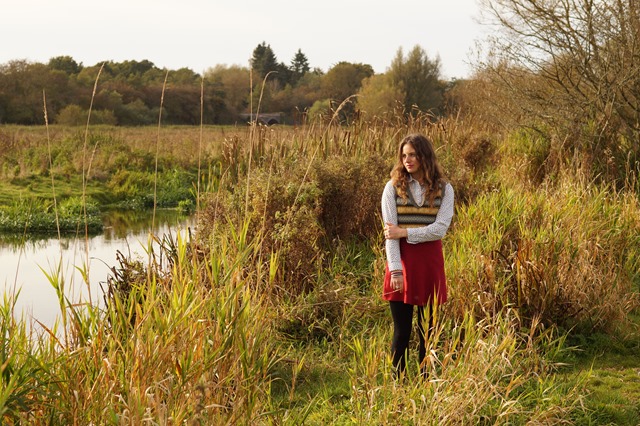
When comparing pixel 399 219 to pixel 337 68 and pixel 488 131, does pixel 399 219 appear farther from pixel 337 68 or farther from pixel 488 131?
pixel 337 68

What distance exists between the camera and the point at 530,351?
13.5 feet

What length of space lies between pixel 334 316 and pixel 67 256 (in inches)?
115

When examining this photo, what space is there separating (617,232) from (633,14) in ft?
13.1

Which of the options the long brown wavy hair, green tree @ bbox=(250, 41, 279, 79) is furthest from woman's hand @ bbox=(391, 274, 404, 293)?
green tree @ bbox=(250, 41, 279, 79)

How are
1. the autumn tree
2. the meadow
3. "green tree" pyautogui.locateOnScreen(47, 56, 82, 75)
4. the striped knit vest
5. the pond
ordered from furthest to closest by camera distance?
1. "green tree" pyautogui.locateOnScreen(47, 56, 82, 75)
2. the autumn tree
3. the pond
4. the striped knit vest
5. the meadow

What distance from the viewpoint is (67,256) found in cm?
686

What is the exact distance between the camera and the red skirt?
13.4ft

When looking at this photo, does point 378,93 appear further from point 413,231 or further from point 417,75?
point 413,231

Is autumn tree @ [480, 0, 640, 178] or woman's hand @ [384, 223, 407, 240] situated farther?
autumn tree @ [480, 0, 640, 178]

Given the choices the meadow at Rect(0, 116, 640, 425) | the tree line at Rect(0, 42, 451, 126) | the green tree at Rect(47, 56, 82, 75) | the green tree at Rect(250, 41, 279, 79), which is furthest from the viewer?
the green tree at Rect(250, 41, 279, 79)

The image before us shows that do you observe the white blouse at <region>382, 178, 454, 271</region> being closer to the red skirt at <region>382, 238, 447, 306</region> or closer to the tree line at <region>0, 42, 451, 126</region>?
the red skirt at <region>382, 238, 447, 306</region>

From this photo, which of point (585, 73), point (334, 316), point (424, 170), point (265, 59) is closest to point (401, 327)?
point (424, 170)

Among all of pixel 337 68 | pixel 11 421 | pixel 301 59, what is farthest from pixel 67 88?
pixel 301 59

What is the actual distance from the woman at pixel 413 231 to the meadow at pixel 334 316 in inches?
8.1
